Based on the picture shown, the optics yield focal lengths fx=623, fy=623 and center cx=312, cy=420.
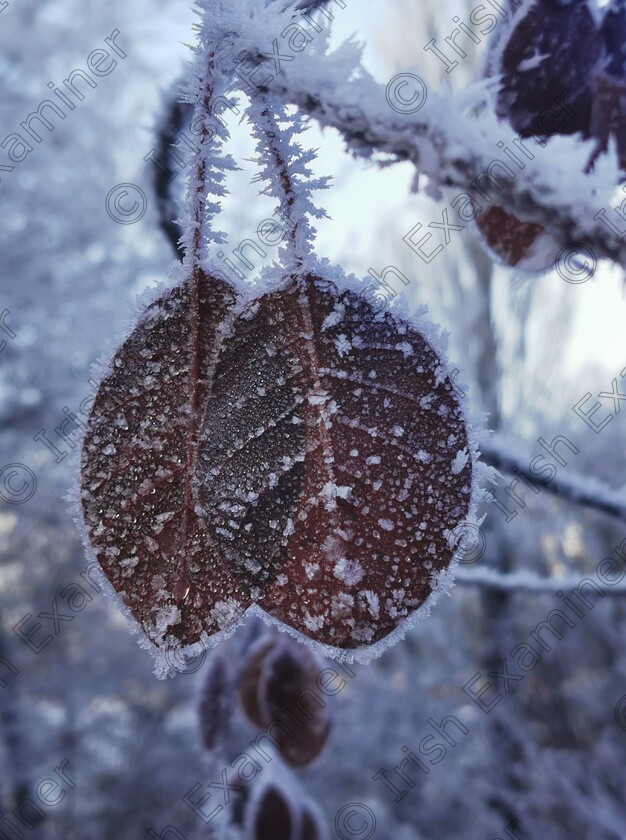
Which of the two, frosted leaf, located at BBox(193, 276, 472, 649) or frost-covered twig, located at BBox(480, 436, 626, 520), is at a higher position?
frosted leaf, located at BBox(193, 276, 472, 649)

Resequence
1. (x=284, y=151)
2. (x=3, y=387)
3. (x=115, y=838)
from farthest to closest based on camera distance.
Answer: (x=115, y=838) < (x=3, y=387) < (x=284, y=151)

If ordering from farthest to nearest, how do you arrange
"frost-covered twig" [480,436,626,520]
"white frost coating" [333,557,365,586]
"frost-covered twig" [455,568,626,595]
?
"frost-covered twig" [455,568,626,595], "frost-covered twig" [480,436,626,520], "white frost coating" [333,557,365,586]

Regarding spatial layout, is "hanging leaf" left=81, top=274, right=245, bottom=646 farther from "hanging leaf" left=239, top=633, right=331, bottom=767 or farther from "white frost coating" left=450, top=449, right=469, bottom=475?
"hanging leaf" left=239, top=633, right=331, bottom=767

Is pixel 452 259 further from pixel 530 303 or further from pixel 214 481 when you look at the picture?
pixel 214 481

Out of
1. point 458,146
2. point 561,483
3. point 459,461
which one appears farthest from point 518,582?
point 458,146

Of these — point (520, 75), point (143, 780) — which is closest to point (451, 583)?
point (520, 75)

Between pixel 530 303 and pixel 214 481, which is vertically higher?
pixel 214 481

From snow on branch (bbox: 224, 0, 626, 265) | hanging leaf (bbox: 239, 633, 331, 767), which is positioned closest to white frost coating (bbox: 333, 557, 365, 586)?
snow on branch (bbox: 224, 0, 626, 265)

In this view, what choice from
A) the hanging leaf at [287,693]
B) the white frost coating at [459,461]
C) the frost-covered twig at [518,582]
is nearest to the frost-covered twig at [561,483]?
the frost-covered twig at [518,582]
